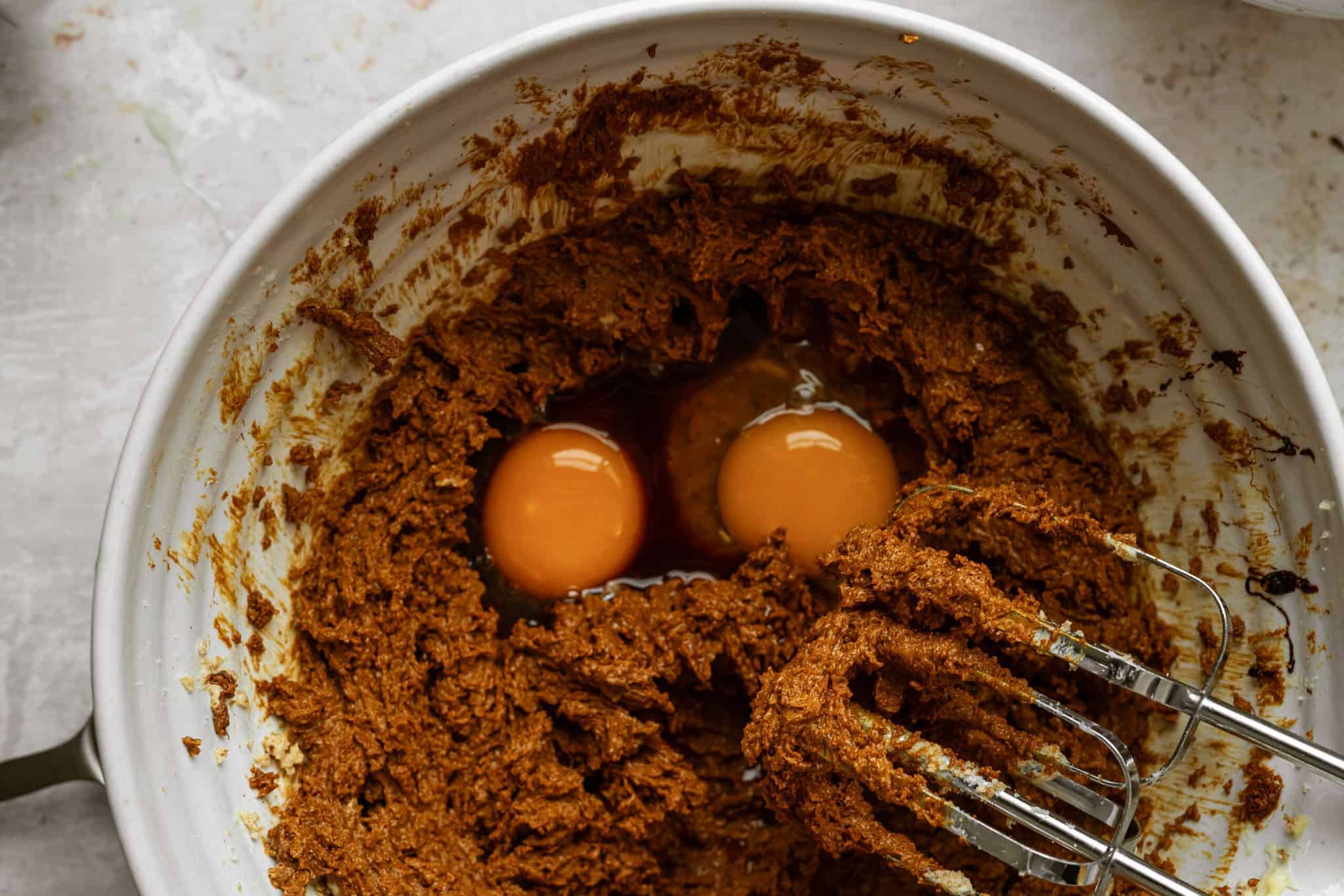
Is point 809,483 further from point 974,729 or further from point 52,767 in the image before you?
point 52,767

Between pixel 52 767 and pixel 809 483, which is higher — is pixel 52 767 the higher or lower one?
the lower one

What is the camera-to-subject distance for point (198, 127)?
7.23ft

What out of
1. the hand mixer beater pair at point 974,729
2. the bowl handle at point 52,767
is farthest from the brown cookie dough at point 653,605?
the bowl handle at point 52,767

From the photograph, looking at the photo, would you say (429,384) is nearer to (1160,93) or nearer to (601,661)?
(601,661)

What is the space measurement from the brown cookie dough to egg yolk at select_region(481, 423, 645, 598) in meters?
0.09

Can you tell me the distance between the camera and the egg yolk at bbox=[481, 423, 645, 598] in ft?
7.62

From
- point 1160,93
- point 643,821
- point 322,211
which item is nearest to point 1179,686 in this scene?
point 643,821

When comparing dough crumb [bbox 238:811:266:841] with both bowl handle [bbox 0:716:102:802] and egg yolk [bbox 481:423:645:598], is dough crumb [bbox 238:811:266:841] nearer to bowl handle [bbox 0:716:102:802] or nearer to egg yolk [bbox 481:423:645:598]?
bowl handle [bbox 0:716:102:802]

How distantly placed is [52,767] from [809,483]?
1692 mm

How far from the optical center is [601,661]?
2.19 m

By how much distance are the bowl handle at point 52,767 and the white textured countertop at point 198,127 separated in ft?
1.08

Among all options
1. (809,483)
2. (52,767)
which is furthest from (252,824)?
(809,483)

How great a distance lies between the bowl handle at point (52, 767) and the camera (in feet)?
6.59

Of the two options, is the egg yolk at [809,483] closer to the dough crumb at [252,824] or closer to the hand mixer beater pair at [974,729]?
the hand mixer beater pair at [974,729]
